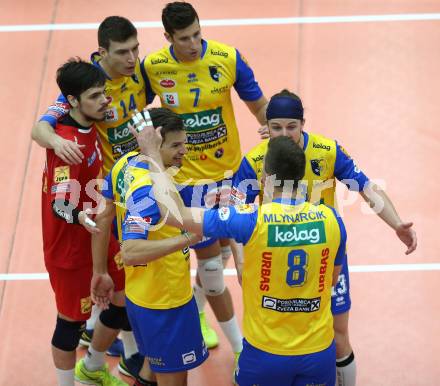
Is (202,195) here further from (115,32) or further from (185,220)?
(185,220)

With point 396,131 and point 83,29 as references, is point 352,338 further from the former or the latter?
point 83,29

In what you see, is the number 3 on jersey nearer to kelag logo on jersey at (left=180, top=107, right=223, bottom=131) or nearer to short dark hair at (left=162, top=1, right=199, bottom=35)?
kelag logo on jersey at (left=180, top=107, right=223, bottom=131)

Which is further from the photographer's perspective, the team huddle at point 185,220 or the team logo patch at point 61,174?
the team logo patch at point 61,174

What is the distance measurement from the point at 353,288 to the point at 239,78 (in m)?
2.30

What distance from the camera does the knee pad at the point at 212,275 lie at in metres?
7.33

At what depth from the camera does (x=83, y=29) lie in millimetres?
11766

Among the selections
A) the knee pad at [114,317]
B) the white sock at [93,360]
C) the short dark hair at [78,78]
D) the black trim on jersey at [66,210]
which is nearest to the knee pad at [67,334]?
the knee pad at [114,317]

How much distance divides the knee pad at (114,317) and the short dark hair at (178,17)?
89.0 inches

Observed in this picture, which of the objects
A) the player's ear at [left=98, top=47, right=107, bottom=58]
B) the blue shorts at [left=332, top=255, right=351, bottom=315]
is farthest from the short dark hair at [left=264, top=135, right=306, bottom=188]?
the player's ear at [left=98, top=47, right=107, bottom=58]

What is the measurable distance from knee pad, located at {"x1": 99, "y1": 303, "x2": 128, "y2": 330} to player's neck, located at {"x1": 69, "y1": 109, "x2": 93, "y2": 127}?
148 centimetres

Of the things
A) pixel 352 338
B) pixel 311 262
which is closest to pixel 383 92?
pixel 352 338

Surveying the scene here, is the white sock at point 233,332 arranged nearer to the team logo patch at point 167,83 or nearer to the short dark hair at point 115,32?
the team logo patch at point 167,83

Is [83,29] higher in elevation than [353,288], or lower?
higher

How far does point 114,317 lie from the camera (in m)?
6.96
